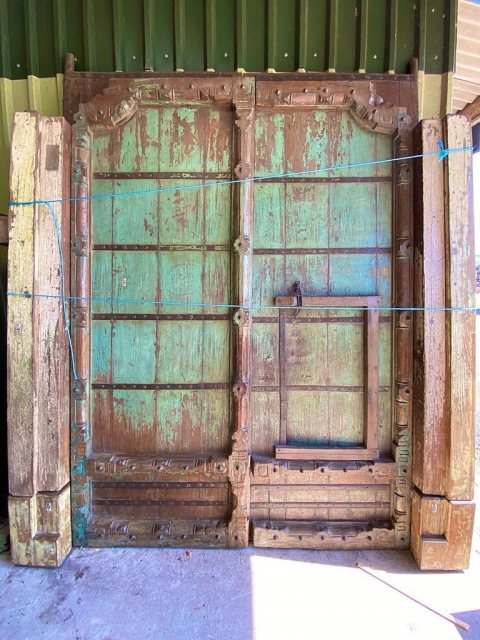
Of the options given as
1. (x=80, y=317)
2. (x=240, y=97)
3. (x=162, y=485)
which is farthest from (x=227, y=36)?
(x=162, y=485)

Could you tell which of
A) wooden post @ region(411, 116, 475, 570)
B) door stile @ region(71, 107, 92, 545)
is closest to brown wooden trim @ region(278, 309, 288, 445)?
wooden post @ region(411, 116, 475, 570)

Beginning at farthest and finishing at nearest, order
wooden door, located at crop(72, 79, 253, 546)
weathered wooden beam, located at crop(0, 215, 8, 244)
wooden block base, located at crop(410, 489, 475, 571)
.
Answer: wooden door, located at crop(72, 79, 253, 546) → weathered wooden beam, located at crop(0, 215, 8, 244) → wooden block base, located at crop(410, 489, 475, 571)

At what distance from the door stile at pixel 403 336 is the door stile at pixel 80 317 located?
1.89 meters

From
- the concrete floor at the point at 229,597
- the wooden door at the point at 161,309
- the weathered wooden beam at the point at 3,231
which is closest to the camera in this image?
the concrete floor at the point at 229,597

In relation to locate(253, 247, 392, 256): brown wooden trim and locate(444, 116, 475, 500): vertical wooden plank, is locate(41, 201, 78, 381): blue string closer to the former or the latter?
locate(253, 247, 392, 256): brown wooden trim

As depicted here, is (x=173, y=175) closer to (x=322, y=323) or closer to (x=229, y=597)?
(x=322, y=323)

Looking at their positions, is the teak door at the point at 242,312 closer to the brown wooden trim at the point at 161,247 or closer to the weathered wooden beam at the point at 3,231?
the brown wooden trim at the point at 161,247

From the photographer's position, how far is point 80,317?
2113 millimetres

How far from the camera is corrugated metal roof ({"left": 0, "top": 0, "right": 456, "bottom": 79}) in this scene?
220cm

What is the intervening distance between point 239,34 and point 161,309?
5.90 ft

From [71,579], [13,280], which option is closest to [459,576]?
[71,579]

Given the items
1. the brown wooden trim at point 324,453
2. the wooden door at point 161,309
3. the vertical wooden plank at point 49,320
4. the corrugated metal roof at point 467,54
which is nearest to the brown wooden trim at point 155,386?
the wooden door at point 161,309

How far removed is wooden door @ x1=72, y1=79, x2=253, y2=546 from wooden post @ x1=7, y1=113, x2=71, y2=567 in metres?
0.18

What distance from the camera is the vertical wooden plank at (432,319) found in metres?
2.00
